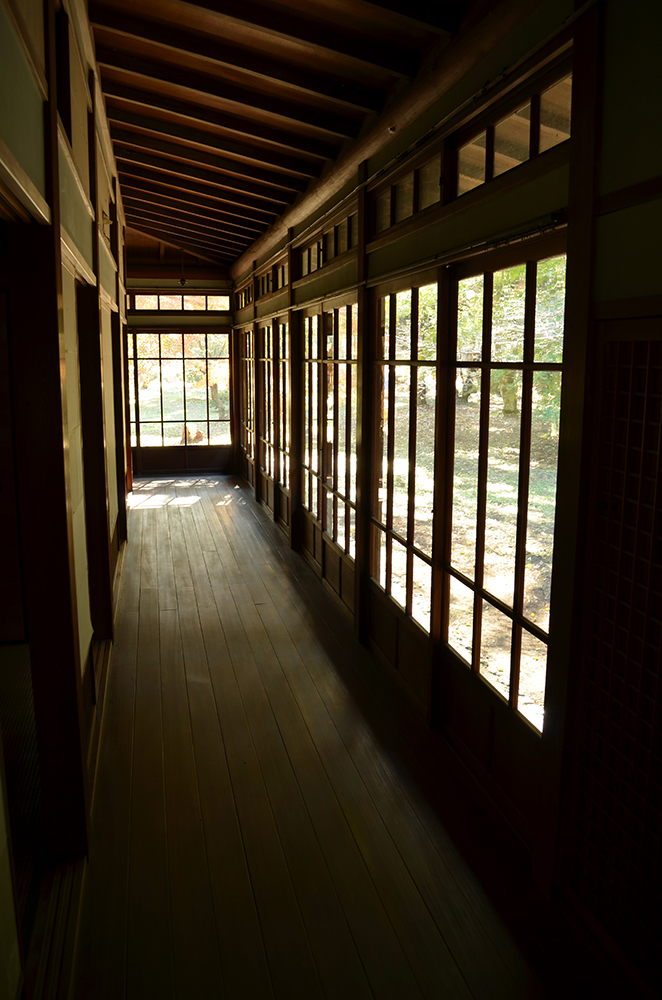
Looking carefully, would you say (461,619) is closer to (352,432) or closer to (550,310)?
(550,310)

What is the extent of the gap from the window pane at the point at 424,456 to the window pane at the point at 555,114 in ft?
4.02

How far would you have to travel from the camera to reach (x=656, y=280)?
1876 millimetres

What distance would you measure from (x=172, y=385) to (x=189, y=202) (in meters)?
4.11

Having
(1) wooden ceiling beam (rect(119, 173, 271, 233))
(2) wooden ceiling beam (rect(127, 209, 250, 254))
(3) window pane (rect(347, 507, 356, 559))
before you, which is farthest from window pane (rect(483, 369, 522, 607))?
(2) wooden ceiling beam (rect(127, 209, 250, 254))

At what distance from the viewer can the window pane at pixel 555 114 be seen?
91.0 inches

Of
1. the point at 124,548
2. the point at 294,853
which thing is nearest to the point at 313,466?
the point at 124,548

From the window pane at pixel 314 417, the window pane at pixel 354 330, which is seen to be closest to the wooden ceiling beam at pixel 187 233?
the window pane at pixel 314 417

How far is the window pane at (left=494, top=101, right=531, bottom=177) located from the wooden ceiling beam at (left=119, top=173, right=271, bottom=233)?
4.75m

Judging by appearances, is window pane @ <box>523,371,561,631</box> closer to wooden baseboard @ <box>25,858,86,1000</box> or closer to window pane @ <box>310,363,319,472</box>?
wooden baseboard @ <box>25,858,86,1000</box>

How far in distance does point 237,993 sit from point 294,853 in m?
0.65

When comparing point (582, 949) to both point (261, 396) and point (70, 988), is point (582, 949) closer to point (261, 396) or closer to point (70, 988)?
point (70, 988)

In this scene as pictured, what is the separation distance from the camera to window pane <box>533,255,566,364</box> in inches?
93.8

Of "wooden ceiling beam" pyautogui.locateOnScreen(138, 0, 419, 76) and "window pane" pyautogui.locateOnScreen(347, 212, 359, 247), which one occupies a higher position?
"wooden ceiling beam" pyautogui.locateOnScreen(138, 0, 419, 76)

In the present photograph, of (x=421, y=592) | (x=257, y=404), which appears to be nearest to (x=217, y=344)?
(x=257, y=404)
